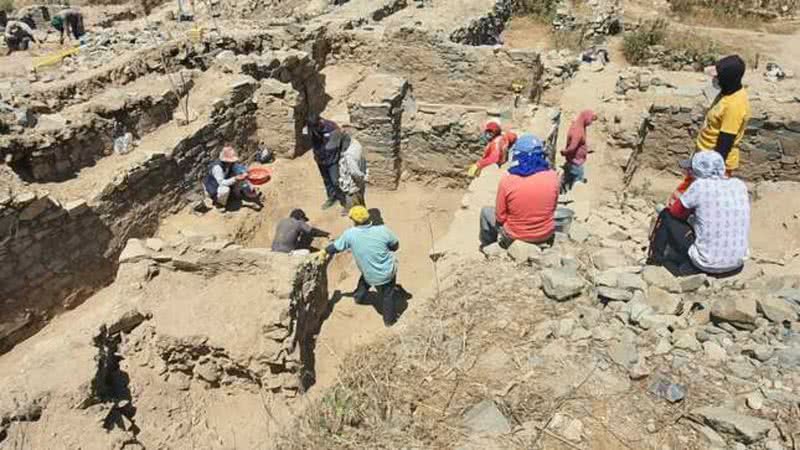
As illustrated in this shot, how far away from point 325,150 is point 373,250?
2.90 meters

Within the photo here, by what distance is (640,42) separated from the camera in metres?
15.2

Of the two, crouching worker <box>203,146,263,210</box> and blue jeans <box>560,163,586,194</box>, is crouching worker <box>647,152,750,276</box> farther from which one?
crouching worker <box>203,146,263,210</box>

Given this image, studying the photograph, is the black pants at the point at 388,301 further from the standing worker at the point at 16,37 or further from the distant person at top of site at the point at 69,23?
the standing worker at the point at 16,37

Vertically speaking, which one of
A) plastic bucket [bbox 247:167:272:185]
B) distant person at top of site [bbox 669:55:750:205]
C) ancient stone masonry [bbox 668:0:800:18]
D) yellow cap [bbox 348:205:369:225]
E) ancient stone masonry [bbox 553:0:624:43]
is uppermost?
distant person at top of site [bbox 669:55:750:205]

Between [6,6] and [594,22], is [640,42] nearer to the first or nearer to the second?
[594,22]

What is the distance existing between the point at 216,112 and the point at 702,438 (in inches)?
307

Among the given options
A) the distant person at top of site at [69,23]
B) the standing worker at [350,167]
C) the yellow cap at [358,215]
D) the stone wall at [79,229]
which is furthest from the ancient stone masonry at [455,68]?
the distant person at top of site at [69,23]

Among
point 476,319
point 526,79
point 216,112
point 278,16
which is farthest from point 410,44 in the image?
point 476,319

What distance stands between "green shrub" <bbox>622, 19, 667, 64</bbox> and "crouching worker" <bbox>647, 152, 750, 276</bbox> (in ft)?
36.0

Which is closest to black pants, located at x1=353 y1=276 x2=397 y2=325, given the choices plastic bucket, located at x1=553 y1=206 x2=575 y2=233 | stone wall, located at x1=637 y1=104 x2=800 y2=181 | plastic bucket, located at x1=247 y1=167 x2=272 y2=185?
plastic bucket, located at x1=553 y1=206 x2=575 y2=233

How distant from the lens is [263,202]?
30.1 feet

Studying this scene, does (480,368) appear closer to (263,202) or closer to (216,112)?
(263,202)

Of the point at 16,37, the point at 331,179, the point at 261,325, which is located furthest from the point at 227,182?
the point at 16,37

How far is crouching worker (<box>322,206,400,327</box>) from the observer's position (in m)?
5.82
